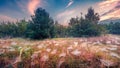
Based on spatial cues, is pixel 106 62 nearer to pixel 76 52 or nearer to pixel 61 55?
pixel 76 52

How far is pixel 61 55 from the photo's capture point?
7.98 metres

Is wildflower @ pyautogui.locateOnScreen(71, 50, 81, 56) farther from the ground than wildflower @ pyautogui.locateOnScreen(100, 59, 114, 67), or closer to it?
farther from the ground

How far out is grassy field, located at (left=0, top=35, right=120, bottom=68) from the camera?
7.38 m

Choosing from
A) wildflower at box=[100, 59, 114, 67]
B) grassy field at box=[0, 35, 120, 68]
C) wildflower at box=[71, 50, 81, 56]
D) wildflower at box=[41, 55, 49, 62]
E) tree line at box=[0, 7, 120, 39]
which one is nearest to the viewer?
wildflower at box=[100, 59, 114, 67]

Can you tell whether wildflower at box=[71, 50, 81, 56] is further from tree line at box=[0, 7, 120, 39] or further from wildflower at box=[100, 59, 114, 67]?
tree line at box=[0, 7, 120, 39]

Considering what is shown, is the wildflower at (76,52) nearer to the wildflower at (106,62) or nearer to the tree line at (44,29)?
the wildflower at (106,62)

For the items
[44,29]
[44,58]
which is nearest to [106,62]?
[44,58]

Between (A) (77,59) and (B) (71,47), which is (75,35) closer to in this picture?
(B) (71,47)

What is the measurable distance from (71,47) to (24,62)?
7.04 feet

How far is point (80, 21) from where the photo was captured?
13016mm

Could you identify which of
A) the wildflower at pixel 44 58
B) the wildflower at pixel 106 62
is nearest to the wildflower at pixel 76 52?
the wildflower at pixel 106 62

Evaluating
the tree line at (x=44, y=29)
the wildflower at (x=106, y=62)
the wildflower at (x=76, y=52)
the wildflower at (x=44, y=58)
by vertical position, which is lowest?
the wildflower at (x=106, y=62)

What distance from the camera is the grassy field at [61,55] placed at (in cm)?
738

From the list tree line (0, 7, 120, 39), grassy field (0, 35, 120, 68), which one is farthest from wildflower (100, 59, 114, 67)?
tree line (0, 7, 120, 39)
